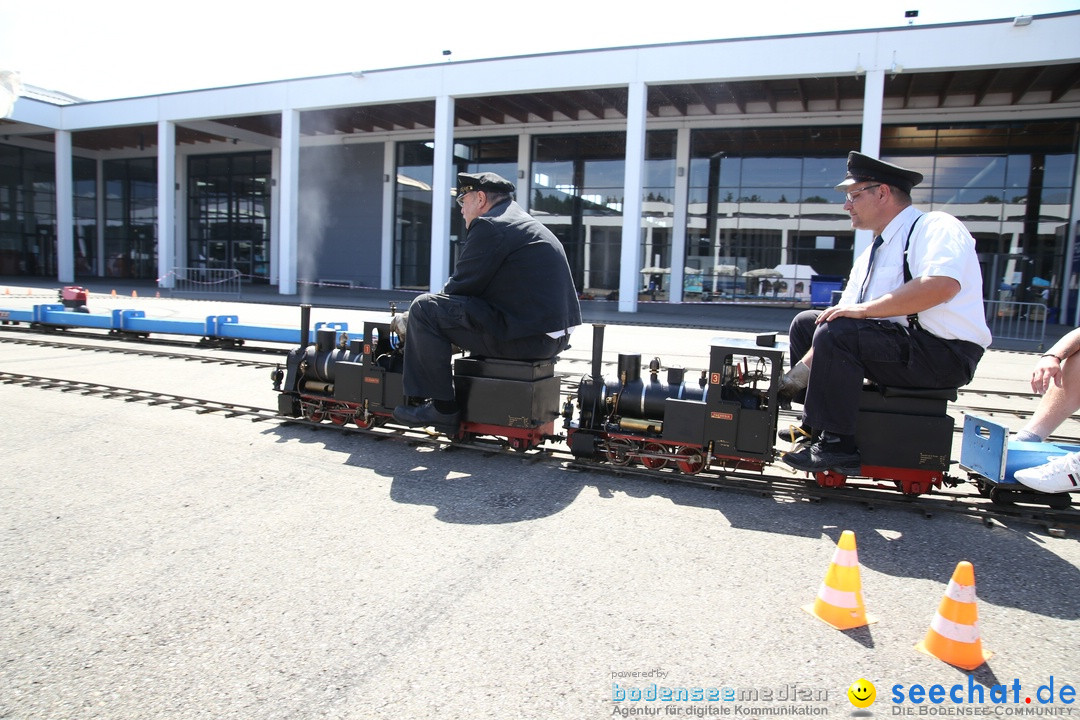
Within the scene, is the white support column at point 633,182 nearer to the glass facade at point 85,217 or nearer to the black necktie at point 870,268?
the black necktie at point 870,268

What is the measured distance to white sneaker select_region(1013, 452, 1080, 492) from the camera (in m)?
3.73

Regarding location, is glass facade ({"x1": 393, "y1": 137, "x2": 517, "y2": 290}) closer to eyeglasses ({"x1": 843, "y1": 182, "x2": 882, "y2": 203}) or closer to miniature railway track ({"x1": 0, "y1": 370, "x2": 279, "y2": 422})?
miniature railway track ({"x1": 0, "y1": 370, "x2": 279, "y2": 422})

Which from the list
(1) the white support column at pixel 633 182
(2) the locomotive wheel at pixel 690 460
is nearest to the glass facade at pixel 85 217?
(1) the white support column at pixel 633 182

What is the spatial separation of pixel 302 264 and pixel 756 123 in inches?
808

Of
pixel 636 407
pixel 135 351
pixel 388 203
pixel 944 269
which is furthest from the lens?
pixel 388 203

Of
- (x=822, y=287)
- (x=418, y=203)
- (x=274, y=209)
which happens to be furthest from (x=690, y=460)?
(x=274, y=209)

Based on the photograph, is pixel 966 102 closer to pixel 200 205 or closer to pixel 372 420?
pixel 372 420

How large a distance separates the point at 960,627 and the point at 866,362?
1742mm

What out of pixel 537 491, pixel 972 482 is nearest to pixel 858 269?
pixel 972 482

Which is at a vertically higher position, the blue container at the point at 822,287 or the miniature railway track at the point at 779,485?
the blue container at the point at 822,287

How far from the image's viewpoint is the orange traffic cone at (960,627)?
2.40m

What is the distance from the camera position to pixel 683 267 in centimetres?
2631

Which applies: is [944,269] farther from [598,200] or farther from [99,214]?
[99,214]

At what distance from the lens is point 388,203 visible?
101 feet
